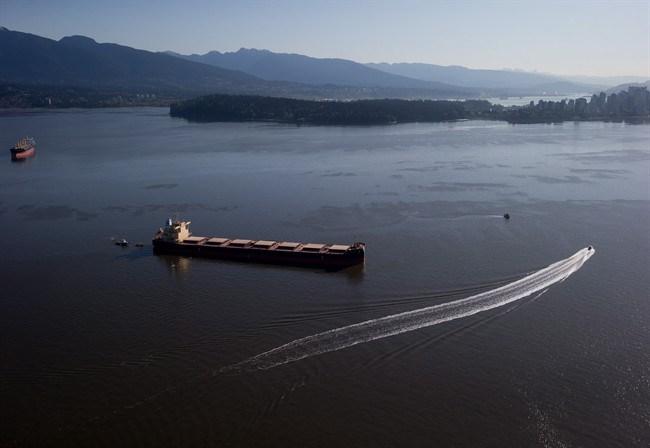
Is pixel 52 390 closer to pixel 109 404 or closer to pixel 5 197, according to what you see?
pixel 109 404

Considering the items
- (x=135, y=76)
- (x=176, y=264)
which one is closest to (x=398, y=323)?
(x=176, y=264)

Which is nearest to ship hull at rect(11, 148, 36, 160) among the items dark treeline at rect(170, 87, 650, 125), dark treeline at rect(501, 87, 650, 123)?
dark treeline at rect(170, 87, 650, 125)

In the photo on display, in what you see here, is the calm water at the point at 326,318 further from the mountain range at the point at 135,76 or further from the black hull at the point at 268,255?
the mountain range at the point at 135,76

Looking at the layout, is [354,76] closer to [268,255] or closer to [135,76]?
[135,76]

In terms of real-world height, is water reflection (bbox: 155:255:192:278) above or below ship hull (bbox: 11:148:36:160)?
below

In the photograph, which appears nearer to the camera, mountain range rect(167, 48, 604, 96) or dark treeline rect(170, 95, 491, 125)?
dark treeline rect(170, 95, 491, 125)

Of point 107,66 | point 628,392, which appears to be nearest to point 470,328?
point 628,392

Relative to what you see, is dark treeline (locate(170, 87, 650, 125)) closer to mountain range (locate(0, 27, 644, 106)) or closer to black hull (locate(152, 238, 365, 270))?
mountain range (locate(0, 27, 644, 106))
